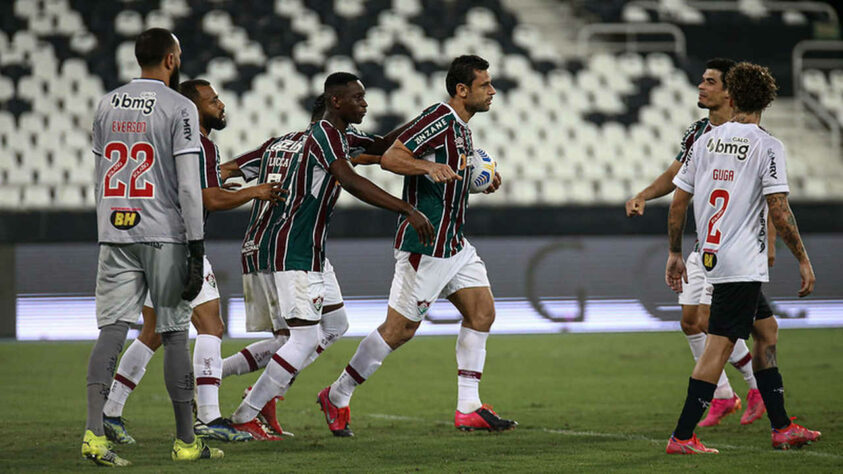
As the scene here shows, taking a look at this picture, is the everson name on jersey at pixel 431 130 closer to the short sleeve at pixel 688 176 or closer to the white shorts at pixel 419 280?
the white shorts at pixel 419 280

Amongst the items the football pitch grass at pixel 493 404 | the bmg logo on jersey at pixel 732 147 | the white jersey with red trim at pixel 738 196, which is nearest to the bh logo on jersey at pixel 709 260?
the white jersey with red trim at pixel 738 196

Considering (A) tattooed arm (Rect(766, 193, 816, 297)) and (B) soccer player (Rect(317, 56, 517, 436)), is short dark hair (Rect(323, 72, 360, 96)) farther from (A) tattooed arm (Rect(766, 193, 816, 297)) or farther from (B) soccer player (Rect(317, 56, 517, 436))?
(A) tattooed arm (Rect(766, 193, 816, 297))

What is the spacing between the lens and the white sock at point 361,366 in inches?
259

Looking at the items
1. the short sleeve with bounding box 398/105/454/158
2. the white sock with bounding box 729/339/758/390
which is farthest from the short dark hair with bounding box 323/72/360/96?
the white sock with bounding box 729/339/758/390

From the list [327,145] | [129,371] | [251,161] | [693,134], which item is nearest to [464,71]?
[327,145]

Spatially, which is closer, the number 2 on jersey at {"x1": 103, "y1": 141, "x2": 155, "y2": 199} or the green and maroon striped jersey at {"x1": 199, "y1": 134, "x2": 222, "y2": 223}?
the number 2 on jersey at {"x1": 103, "y1": 141, "x2": 155, "y2": 199}

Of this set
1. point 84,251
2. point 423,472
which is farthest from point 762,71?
point 84,251

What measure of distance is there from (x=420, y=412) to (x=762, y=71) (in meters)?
3.49

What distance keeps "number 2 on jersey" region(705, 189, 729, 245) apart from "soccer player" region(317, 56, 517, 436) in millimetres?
1649

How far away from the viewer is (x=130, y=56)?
1903cm

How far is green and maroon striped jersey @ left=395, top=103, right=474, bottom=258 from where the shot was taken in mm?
6586

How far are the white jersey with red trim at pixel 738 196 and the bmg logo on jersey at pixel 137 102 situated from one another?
9.51 feet

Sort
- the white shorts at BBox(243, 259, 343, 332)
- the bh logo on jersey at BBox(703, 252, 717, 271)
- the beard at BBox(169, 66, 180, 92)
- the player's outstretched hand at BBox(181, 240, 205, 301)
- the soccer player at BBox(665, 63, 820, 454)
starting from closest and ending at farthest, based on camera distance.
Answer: the player's outstretched hand at BBox(181, 240, 205, 301), the beard at BBox(169, 66, 180, 92), the soccer player at BBox(665, 63, 820, 454), the bh logo on jersey at BBox(703, 252, 717, 271), the white shorts at BBox(243, 259, 343, 332)

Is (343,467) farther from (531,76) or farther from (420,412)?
(531,76)
